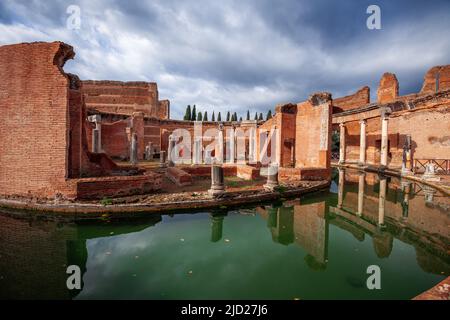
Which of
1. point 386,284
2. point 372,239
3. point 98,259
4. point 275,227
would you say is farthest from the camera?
point 275,227

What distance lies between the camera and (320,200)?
8.95 metres

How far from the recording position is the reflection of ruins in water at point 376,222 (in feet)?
15.3

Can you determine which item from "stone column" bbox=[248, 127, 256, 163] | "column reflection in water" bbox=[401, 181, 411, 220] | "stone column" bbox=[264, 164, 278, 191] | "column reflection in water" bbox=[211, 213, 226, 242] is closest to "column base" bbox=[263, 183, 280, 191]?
"stone column" bbox=[264, 164, 278, 191]

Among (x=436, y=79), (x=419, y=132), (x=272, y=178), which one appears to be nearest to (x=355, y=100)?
(x=436, y=79)

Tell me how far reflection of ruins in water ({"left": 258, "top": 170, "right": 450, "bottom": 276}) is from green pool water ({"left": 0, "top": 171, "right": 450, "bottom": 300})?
0.03 meters

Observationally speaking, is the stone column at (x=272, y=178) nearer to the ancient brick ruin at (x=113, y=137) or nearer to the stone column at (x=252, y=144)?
the ancient brick ruin at (x=113, y=137)

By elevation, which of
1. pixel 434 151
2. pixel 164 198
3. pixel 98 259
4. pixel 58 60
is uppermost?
pixel 58 60

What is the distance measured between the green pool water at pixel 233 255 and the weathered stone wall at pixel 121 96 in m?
39.2

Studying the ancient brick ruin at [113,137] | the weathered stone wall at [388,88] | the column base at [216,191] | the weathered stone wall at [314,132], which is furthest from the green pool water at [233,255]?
the weathered stone wall at [388,88]

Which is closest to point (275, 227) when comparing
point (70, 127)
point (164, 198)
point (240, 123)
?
point (164, 198)

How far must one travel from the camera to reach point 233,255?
178 inches

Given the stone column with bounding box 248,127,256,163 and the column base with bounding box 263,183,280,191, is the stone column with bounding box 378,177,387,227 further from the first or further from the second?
the stone column with bounding box 248,127,256,163

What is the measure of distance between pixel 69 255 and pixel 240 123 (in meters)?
28.1
